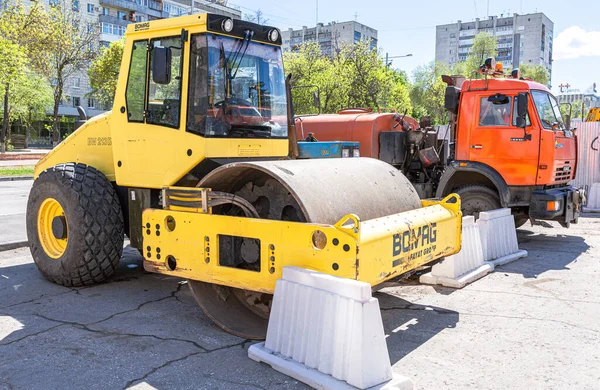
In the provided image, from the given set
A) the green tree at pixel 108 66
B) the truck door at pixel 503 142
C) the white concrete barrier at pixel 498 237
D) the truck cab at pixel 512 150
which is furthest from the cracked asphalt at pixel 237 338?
the green tree at pixel 108 66

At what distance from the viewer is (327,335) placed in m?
4.07

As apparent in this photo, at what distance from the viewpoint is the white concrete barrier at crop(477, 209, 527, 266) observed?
26.7 feet

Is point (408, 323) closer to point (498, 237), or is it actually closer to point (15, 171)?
point (498, 237)

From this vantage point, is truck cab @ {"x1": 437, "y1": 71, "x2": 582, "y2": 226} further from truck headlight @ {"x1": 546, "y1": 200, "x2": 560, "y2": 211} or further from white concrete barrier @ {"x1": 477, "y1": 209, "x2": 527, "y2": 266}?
white concrete barrier @ {"x1": 477, "y1": 209, "x2": 527, "y2": 266}

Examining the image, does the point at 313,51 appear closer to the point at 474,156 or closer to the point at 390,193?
the point at 474,156

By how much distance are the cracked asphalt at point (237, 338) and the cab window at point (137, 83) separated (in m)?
2.00

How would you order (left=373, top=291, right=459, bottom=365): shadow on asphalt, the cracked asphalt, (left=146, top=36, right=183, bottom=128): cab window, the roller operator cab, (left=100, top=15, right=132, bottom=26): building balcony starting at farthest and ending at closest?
(left=100, top=15, right=132, bottom=26): building balcony
(left=146, top=36, right=183, bottom=128): cab window
(left=373, top=291, right=459, bottom=365): shadow on asphalt
the roller operator cab
the cracked asphalt

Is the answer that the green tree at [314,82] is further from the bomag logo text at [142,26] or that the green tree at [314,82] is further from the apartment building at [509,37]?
the apartment building at [509,37]

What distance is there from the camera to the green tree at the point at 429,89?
6275 centimetres

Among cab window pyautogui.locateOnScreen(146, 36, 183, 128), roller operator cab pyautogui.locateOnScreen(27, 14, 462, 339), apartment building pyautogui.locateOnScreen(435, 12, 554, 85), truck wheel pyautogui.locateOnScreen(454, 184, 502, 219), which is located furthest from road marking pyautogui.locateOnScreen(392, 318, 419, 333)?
apartment building pyautogui.locateOnScreen(435, 12, 554, 85)

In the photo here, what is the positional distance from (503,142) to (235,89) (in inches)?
210

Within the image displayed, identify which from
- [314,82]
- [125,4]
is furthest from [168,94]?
[125,4]

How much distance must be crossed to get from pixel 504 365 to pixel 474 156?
5.96 meters

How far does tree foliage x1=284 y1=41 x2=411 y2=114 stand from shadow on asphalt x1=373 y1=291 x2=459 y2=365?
25.5m
